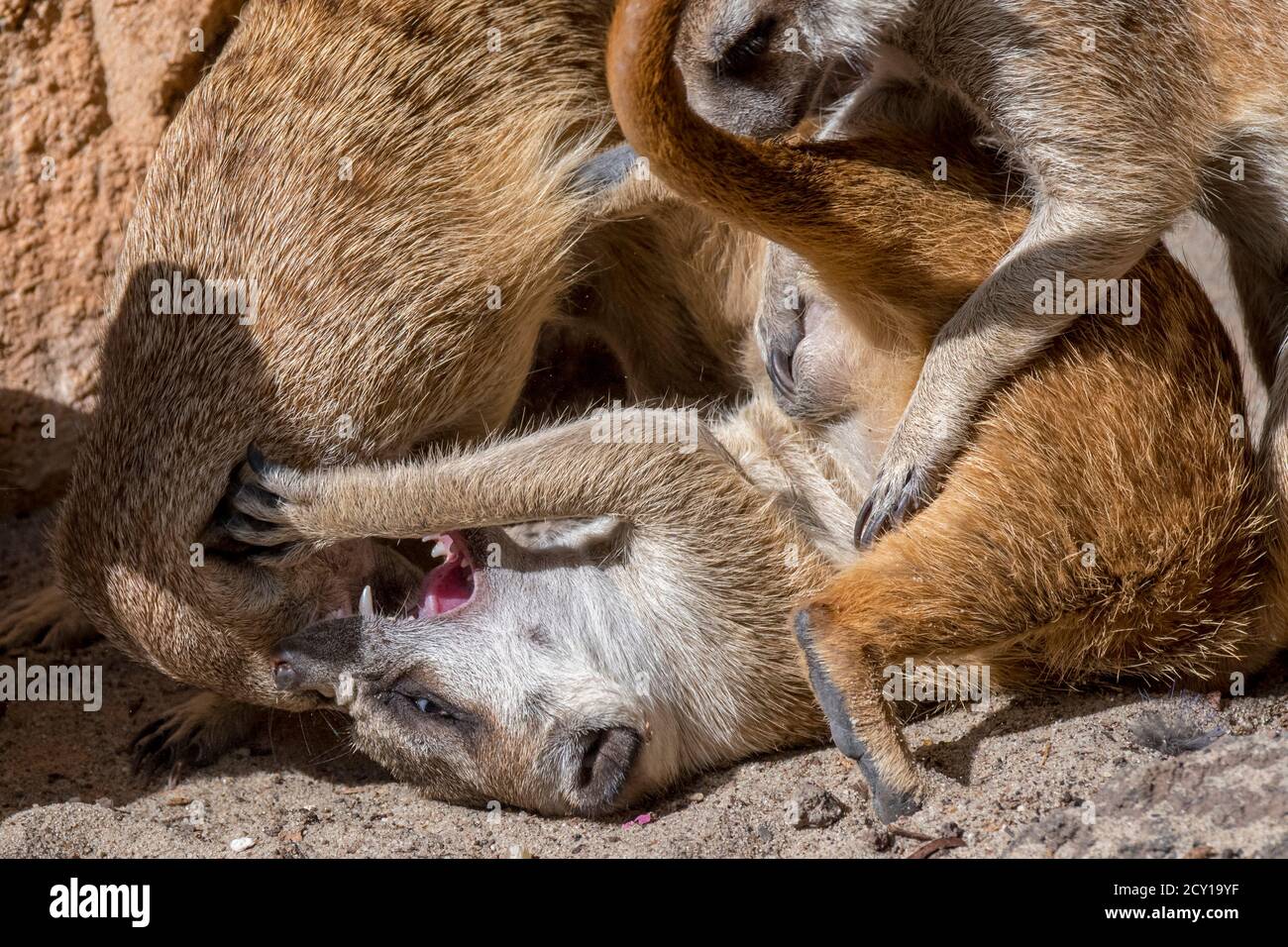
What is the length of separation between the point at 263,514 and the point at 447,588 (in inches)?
27.6

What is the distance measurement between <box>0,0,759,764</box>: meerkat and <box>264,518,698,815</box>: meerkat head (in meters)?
0.24

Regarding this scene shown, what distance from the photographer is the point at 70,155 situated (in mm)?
5316

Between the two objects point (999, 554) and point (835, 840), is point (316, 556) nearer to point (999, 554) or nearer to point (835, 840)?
point (835, 840)

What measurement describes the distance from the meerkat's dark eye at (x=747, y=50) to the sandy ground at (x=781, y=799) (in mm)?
1990

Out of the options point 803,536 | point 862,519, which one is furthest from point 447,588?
point 862,519

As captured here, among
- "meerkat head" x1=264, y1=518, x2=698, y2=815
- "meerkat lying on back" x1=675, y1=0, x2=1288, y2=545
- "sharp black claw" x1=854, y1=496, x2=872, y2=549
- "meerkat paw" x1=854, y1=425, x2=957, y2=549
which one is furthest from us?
"meerkat head" x1=264, y1=518, x2=698, y2=815

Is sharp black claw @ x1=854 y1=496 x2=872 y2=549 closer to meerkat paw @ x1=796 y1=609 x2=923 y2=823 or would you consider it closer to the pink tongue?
meerkat paw @ x1=796 y1=609 x2=923 y2=823

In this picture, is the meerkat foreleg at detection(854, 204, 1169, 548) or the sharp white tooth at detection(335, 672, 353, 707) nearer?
the meerkat foreleg at detection(854, 204, 1169, 548)

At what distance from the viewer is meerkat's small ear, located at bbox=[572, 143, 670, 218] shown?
4.54 m

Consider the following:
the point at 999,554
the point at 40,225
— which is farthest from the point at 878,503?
the point at 40,225

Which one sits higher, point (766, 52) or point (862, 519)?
point (766, 52)

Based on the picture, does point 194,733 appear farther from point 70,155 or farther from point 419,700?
point 70,155

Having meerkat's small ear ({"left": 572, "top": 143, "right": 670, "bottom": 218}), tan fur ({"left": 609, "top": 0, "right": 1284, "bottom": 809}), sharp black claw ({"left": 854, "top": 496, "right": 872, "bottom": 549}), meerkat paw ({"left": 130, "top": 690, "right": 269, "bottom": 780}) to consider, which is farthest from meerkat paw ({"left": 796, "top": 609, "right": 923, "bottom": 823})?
meerkat paw ({"left": 130, "top": 690, "right": 269, "bottom": 780})

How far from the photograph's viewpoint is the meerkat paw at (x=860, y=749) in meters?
3.63
